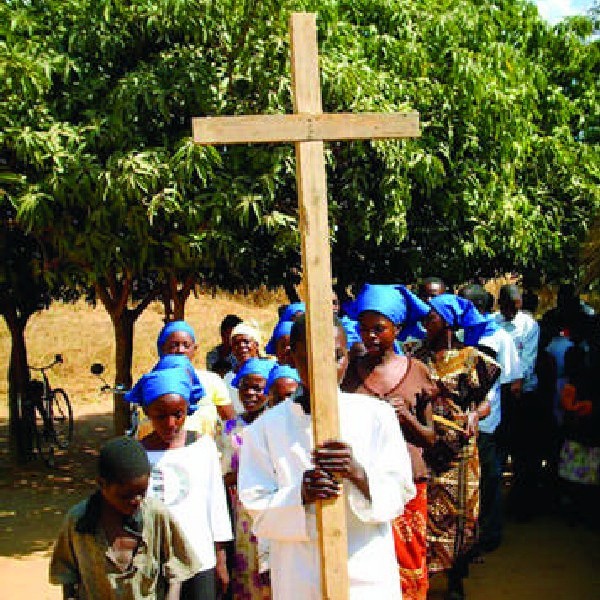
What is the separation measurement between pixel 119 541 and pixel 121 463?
29cm

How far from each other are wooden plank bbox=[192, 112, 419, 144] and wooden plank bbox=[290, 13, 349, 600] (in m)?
0.04

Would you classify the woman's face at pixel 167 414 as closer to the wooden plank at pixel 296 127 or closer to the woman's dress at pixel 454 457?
the wooden plank at pixel 296 127

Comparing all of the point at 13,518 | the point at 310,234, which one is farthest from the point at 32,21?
A: the point at 310,234

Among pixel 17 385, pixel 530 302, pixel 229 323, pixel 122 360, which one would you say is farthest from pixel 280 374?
pixel 17 385

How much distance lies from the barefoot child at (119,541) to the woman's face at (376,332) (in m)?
1.37

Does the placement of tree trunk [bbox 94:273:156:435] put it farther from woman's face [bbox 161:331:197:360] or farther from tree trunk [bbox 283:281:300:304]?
woman's face [bbox 161:331:197:360]

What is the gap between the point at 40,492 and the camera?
9.90m

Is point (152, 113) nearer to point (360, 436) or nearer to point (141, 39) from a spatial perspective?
point (141, 39)

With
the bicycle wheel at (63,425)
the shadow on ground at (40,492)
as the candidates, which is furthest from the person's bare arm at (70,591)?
the bicycle wheel at (63,425)

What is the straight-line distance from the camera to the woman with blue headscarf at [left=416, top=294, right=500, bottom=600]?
525cm

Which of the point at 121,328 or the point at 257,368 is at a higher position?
the point at 121,328

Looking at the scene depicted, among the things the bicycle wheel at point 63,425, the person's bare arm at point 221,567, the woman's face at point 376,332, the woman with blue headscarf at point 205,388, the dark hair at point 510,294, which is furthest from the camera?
the bicycle wheel at point 63,425

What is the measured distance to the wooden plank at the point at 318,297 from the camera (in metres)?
2.71

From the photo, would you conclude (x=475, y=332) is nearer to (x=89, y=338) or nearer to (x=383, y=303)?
(x=383, y=303)
